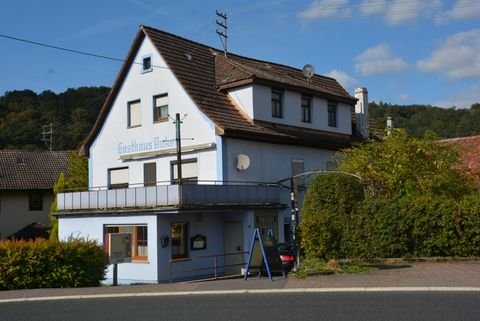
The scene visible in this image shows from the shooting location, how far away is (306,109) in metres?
32.0

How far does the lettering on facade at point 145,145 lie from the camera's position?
95.5ft

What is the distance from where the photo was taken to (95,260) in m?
18.3

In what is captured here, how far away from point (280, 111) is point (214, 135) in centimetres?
465

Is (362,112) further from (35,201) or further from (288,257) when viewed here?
(35,201)

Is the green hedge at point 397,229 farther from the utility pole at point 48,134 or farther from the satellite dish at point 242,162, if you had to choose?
the utility pole at point 48,134

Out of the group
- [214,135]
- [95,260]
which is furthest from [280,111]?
[95,260]

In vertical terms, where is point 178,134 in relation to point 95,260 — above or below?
above

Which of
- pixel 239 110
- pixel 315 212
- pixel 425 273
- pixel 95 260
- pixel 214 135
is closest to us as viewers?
pixel 425 273

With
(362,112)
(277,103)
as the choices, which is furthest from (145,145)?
(362,112)

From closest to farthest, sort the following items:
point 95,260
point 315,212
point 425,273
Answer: point 425,273
point 95,260
point 315,212

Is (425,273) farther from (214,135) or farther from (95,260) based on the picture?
(214,135)

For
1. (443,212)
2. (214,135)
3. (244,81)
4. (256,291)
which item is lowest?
(256,291)

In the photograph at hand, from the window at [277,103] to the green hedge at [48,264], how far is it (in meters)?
14.0

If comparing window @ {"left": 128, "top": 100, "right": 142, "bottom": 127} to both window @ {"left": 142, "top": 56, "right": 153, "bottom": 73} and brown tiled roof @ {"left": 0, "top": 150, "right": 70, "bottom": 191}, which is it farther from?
brown tiled roof @ {"left": 0, "top": 150, "right": 70, "bottom": 191}
